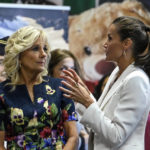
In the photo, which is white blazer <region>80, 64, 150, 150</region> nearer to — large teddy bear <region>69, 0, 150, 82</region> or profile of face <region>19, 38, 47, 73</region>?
profile of face <region>19, 38, 47, 73</region>

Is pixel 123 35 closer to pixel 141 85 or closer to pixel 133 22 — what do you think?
pixel 133 22

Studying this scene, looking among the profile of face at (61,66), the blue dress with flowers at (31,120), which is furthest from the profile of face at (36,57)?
the profile of face at (61,66)

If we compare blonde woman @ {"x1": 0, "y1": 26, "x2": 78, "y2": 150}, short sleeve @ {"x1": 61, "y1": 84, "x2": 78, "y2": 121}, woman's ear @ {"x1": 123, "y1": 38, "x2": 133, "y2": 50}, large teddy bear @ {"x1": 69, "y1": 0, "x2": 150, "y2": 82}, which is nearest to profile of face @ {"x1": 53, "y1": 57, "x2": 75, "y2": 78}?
blonde woman @ {"x1": 0, "y1": 26, "x2": 78, "y2": 150}

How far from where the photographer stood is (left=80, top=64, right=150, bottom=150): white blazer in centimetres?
187

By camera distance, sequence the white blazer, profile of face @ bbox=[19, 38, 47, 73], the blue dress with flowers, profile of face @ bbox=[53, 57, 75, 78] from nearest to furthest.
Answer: the white blazer → the blue dress with flowers → profile of face @ bbox=[19, 38, 47, 73] → profile of face @ bbox=[53, 57, 75, 78]

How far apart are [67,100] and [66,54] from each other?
A: 1.44 metres

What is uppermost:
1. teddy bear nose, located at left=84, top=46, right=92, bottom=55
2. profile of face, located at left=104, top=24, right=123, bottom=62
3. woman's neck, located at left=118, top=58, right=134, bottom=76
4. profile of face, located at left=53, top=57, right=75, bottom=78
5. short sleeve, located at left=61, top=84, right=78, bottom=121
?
profile of face, located at left=104, top=24, right=123, bottom=62

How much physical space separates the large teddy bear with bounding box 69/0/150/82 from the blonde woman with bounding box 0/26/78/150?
2.88 meters

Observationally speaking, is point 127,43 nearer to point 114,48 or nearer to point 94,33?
point 114,48

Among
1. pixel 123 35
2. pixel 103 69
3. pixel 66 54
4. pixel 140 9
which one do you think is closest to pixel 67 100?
pixel 123 35

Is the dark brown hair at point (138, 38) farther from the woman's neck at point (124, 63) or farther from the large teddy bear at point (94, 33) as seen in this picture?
the large teddy bear at point (94, 33)

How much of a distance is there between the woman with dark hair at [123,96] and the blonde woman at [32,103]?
0.12 metres

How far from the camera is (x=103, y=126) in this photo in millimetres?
1894

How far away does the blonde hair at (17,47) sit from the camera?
2.07 meters
